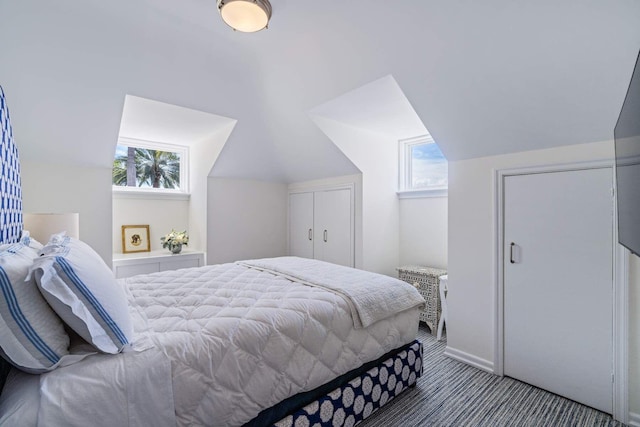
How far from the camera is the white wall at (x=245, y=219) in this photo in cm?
403

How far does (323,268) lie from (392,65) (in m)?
1.66

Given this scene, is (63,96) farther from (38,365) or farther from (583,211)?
(583,211)

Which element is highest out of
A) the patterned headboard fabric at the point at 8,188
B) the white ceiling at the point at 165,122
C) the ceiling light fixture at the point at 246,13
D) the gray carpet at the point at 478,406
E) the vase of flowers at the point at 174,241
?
the ceiling light fixture at the point at 246,13

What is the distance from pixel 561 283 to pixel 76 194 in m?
4.34

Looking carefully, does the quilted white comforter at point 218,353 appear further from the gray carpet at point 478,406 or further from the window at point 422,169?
the window at point 422,169

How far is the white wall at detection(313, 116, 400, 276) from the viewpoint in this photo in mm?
3541

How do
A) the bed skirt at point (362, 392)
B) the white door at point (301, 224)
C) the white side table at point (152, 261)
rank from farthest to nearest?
1. the white door at point (301, 224)
2. the white side table at point (152, 261)
3. the bed skirt at point (362, 392)

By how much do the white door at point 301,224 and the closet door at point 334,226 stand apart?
0.12m

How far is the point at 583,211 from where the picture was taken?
2.02 m

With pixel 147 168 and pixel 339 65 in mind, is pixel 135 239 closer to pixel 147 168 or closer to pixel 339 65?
pixel 147 168

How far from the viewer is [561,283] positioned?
2.11 meters

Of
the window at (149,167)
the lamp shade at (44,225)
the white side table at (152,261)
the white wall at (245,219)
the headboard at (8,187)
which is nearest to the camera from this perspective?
the headboard at (8,187)

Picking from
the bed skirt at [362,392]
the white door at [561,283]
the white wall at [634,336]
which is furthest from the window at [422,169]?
the bed skirt at [362,392]

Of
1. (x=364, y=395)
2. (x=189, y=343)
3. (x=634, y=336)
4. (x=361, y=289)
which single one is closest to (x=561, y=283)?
(x=634, y=336)
